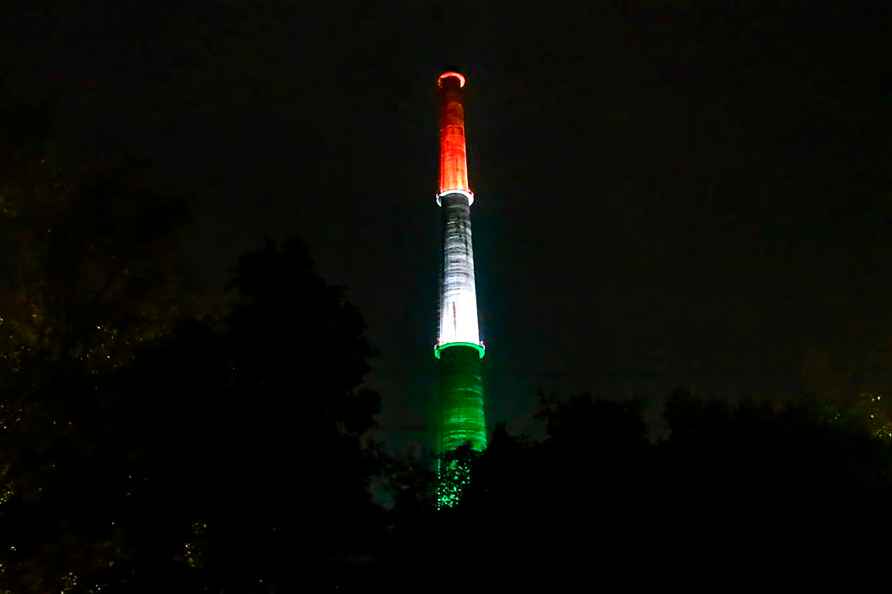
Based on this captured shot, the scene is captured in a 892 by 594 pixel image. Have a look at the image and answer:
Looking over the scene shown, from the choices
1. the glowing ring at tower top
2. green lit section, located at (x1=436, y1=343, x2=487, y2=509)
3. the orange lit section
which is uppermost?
the glowing ring at tower top

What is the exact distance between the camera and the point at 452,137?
43.6 metres

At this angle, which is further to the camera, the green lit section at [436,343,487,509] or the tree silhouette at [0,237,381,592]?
the green lit section at [436,343,487,509]

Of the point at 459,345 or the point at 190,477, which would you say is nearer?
the point at 190,477

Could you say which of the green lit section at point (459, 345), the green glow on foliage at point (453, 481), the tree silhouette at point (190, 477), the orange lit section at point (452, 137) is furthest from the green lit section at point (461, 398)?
the tree silhouette at point (190, 477)

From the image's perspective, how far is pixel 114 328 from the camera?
1288cm

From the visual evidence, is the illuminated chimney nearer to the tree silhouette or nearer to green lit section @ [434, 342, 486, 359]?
green lit section @ [434, 342, 486, 359]

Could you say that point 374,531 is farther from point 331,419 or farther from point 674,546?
point 674,546

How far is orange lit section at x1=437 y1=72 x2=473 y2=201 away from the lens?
42344 mm

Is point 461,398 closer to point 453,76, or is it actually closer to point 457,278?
point 457,278

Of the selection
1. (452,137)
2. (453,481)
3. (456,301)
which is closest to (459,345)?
(456,301)

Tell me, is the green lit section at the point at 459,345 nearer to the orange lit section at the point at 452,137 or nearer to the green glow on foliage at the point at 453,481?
the orange lit section at the point at 452,137

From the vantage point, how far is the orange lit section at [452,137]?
139ft

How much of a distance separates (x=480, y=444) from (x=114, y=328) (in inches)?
972

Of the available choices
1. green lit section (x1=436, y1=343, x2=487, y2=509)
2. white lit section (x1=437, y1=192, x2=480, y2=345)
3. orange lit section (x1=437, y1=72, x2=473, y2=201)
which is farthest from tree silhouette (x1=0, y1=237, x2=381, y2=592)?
orange lit section (x1=437, y1=72, x2=473, y2=201)
